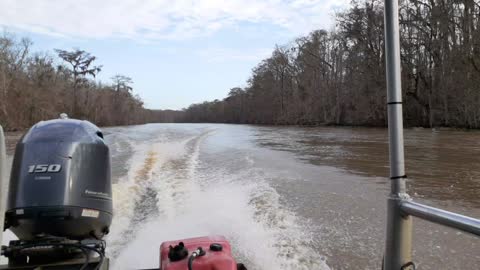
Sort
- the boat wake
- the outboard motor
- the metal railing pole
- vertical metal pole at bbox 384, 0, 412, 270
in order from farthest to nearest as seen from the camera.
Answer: the boat wake
the outboard motor
vertical metal pole at bbox 384, 0, 412, 270
the metal railing pole

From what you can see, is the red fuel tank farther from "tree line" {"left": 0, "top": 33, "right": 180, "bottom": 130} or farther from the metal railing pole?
"tree line" {"left": 0, "top": 33, "right": 180, "bottom": 130}

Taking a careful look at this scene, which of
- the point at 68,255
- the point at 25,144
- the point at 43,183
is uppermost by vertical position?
the point at 25,144

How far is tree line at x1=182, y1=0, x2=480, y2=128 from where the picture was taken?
2695 centimetres

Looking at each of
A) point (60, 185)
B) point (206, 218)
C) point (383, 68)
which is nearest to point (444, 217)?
point (60, 185)

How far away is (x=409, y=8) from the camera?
30.0 meters

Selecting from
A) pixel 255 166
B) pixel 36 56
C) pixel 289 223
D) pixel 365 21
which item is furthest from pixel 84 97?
pixel 289 223

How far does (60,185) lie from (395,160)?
1.76 metres

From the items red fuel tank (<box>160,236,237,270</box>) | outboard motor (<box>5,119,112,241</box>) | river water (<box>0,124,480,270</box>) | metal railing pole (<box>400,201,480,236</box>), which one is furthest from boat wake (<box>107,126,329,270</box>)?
metal railing pole (<box>400,201,480,236</box>)

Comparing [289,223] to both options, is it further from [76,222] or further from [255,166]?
[255,166]

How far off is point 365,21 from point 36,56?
32040 mm

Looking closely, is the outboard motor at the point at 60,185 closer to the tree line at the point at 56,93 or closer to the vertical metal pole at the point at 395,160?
the vertical metal pole at the point at 395,160

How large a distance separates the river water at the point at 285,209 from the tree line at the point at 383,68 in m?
20.5

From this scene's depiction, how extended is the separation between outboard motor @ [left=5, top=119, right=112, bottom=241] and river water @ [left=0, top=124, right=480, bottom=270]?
805mm

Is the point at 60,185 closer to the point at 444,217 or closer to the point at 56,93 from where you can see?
the point at 444,217
